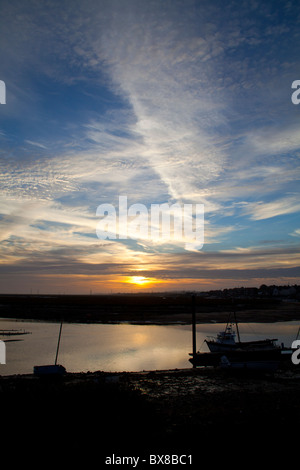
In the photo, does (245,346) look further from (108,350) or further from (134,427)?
(134,427)

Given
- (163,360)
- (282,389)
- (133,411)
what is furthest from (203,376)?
(133,411)

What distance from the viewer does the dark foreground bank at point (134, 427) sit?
933cm

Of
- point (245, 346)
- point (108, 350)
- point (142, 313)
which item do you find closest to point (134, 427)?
point (245, 346)

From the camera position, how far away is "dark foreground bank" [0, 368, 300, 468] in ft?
30.6

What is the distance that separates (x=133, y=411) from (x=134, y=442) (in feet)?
5.50

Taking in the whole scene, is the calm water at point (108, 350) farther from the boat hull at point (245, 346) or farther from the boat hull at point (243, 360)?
the boat hull at point (245, 346)

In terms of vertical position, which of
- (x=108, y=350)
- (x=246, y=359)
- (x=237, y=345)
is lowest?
(x=108, y=350)

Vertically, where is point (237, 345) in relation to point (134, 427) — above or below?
below

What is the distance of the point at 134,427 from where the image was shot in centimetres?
1095

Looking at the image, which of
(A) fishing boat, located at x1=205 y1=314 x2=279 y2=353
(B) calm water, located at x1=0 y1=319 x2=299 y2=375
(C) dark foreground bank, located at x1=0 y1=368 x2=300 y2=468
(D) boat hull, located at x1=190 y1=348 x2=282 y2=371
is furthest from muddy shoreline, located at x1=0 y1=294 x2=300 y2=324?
(C) dark foreground bank, located at x1=0 y1=368 x2=300 y2=468

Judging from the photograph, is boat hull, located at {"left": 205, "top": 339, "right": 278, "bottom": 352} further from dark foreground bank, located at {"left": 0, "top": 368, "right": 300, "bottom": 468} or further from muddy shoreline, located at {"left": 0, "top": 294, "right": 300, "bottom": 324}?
dark foreground bank, located at {"left": 0, "top": 368, "right": 300, "bottom": 468}

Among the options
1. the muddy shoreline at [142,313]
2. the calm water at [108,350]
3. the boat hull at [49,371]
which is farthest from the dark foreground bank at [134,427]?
the muddy shoreline at [142,313]

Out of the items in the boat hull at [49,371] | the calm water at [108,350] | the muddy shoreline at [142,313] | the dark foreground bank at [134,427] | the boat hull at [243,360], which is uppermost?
the dark foreground bank at [134,427]

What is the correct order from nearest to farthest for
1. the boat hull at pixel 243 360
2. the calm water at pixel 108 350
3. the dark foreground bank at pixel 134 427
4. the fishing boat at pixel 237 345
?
the dark foreground bank at pixel 134 427 < the boat hull at pixel 243 360 < the calm water at pixel 108 350 < the fishing boat at pixel 237 345
